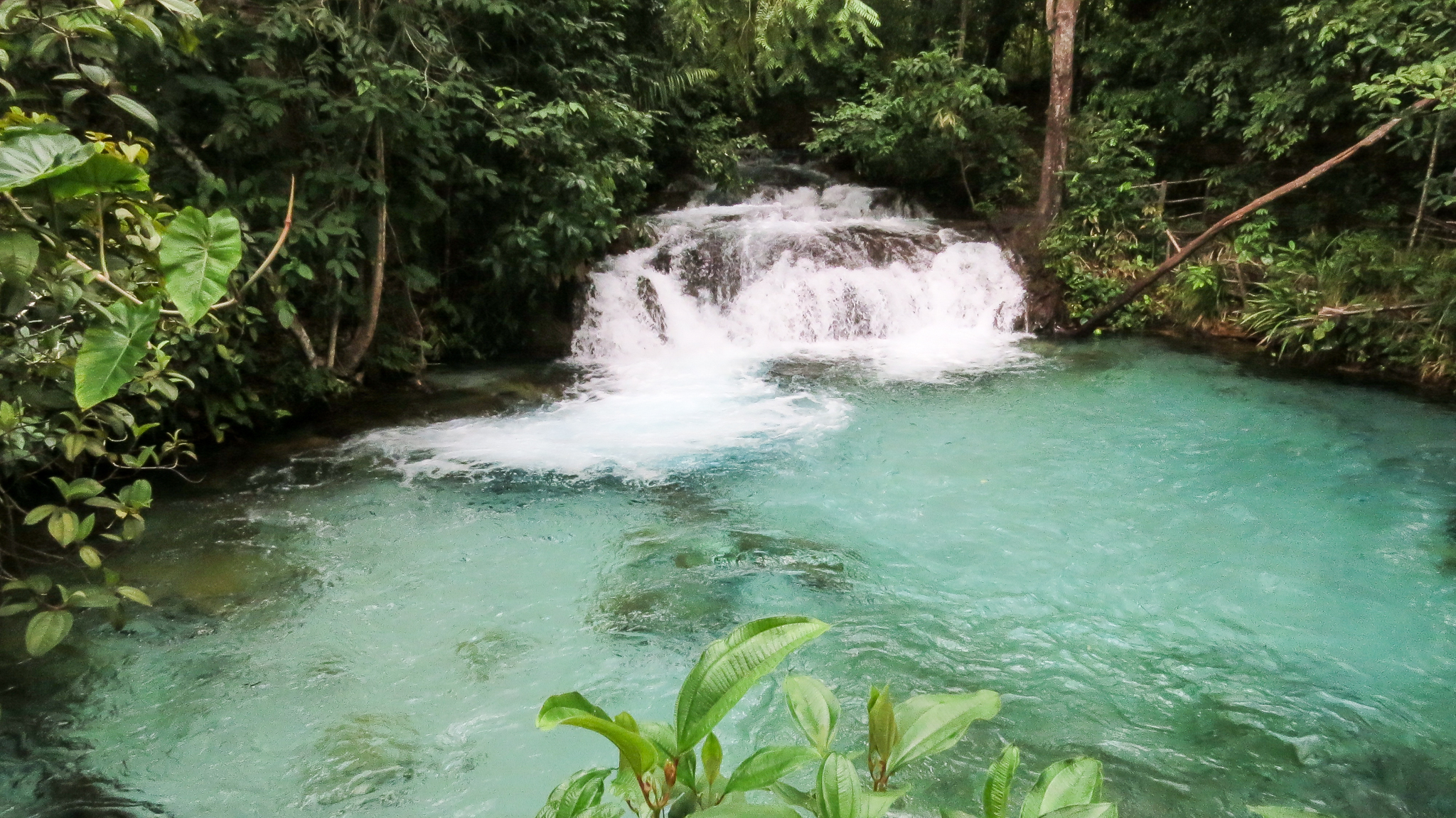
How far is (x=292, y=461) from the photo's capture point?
18.2 ft

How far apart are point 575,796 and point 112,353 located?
1.61 metres

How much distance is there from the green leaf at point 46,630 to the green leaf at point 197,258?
1320mm

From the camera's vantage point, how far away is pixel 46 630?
246cm

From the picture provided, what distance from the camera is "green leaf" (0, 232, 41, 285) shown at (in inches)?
72.4

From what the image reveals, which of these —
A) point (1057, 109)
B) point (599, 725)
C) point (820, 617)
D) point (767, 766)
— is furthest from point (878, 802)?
point (1057, 109)

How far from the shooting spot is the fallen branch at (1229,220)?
684 centimetres

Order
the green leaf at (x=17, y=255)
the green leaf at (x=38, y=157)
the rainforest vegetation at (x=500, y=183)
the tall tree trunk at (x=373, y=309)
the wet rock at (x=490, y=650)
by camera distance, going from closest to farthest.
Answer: the green leaf at (x=38, y=157) < the green leaf at (x=17, y=255) < the rainforest vegetation at (x=500, y=183) < the wet rock at (x=490, y=650) < the tall tree trunk at (x=373, y=309)

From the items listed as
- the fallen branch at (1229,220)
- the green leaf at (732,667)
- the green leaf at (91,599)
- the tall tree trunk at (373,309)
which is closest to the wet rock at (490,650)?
the green leaf at (91,599)

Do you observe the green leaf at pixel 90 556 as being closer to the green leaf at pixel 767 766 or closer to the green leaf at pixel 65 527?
the green leaf at pixel 65 527

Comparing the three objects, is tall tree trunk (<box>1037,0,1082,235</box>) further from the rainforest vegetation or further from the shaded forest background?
the shaded forest background

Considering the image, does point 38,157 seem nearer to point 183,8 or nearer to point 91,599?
point 183,8

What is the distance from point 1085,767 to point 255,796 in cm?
252

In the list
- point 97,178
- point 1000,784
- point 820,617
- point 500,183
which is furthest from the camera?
point 500,183

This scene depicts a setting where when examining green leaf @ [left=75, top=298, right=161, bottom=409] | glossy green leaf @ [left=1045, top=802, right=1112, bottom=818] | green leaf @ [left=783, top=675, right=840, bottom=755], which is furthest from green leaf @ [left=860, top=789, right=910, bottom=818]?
green leaf @ [left=75, top=298, right=161, bottom=409]
